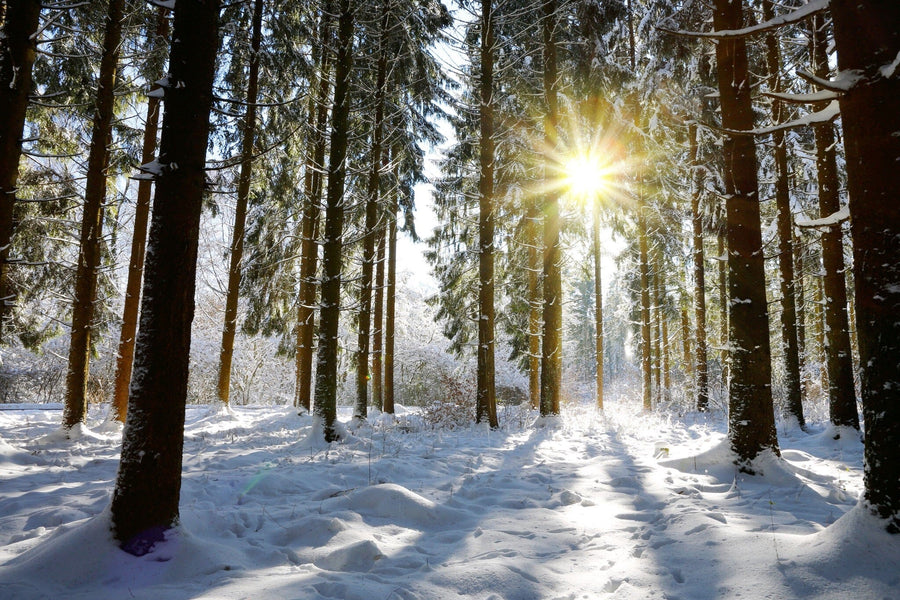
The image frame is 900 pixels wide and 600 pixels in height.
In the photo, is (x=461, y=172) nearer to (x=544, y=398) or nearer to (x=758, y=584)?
(x=544, y=398)

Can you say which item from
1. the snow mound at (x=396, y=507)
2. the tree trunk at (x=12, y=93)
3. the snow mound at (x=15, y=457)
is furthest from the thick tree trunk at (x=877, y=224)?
the snow mound at (x=15, y=457)

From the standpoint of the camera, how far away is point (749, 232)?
6.19m

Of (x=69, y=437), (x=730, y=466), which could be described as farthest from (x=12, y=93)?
(x=730, y=466)

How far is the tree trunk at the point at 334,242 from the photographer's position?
355 inches

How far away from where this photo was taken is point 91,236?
905 cm

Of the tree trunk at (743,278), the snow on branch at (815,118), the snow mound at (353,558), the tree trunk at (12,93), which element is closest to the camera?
the snow mound at (353,558)

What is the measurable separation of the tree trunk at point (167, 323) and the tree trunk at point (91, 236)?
22.2ft

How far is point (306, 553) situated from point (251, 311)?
42.7ft

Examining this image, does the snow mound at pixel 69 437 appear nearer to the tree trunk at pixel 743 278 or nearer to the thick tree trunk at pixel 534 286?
the thick tree trunk at pixel 534 286

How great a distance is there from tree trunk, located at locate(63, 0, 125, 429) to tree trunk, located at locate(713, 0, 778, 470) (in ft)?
35.9

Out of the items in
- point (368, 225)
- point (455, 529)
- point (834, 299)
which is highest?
point (368, 225)

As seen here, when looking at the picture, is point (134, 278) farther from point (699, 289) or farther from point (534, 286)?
point (699, 289)

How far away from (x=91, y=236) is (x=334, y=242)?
4695 millimetres

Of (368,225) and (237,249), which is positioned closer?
(368,225)
